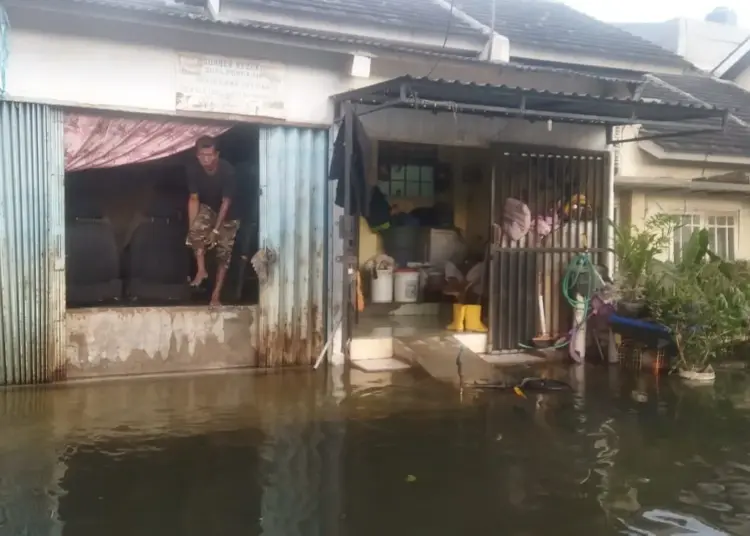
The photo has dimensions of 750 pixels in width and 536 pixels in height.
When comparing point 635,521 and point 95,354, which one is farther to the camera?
point 95,354

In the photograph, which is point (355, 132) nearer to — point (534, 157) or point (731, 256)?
point (534, 157)

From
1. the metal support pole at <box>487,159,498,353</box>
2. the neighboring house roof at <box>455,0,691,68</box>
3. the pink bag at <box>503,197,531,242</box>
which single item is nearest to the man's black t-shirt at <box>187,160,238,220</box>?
the metal support pole at <box>487,159,498,353</box>

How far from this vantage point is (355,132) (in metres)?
8.61

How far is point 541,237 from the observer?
34.3 feet

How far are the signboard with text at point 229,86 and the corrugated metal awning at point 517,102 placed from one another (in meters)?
0.76

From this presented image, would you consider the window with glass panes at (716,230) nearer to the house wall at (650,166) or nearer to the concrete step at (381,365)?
the house wall at (650,166)

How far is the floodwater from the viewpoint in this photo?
466 cm

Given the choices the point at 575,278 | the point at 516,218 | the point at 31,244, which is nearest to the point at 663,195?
the point at 575,278

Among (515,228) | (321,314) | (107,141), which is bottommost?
(321,314)

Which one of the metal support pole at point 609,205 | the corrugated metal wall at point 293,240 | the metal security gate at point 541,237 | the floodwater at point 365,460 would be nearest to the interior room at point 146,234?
the corrugated metal wall at point 293,240

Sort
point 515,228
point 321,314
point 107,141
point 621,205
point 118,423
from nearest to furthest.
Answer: point 118,423 → point 107,141 → point 321,314 → point 515,228 → point 621,205

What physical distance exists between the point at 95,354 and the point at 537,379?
4.92 metres

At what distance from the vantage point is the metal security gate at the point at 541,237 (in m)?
10.2

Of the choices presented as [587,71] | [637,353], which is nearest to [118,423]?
[637,353]
